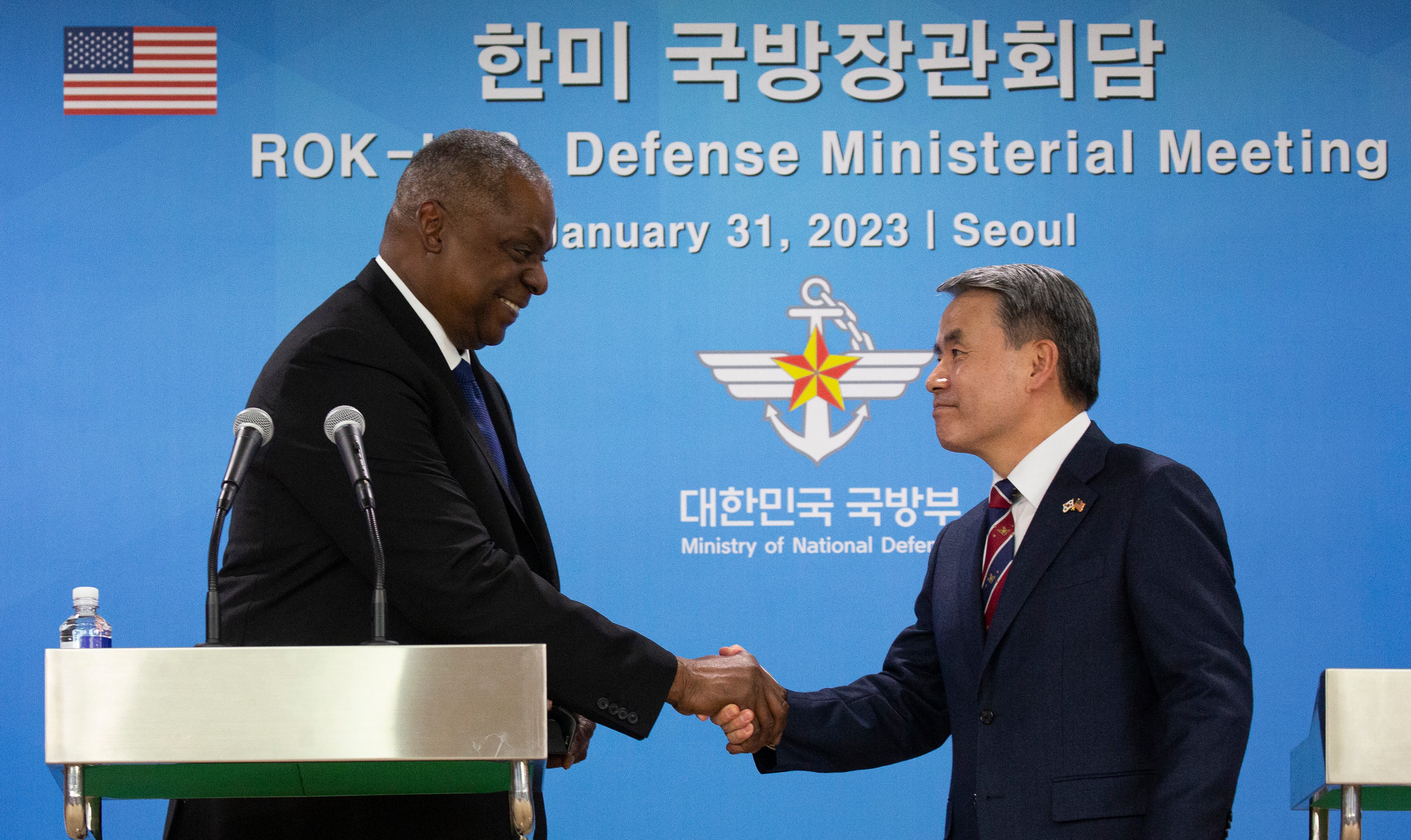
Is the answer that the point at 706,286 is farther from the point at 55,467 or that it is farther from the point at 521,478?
the point at 55,467

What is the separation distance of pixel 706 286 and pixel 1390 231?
216 cm

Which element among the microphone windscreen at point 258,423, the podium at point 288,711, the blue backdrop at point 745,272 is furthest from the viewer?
the blue backdrop at point 745,272

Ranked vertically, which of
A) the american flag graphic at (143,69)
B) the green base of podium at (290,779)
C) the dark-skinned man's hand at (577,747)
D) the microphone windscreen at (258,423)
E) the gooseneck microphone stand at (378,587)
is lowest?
the dark-skinned man's hand at (577,747)

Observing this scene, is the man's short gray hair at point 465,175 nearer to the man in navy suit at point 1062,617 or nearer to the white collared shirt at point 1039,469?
the man in navy suit at point 1062,617

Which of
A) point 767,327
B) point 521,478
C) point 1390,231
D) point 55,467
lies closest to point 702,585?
point 767,327

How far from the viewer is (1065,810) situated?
6.68 ft

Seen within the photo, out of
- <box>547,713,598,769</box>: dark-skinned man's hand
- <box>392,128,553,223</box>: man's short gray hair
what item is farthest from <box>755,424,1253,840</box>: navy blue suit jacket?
<box>392,128,553,223</box>: man's short gray hair

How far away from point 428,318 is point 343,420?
0.69m

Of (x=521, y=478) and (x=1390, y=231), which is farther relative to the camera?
(x=1390, y=231)

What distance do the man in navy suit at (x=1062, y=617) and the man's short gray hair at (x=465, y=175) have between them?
85 cm

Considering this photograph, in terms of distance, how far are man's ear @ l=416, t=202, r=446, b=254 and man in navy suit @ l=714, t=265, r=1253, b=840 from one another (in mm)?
952

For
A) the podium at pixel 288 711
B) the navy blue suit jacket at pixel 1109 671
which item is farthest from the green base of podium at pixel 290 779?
the navy blue suit jacket at pixel 1109 671

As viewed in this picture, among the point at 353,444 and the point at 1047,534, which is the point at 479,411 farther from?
the point at 1047,534

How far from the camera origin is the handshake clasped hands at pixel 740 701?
7.79 feet
